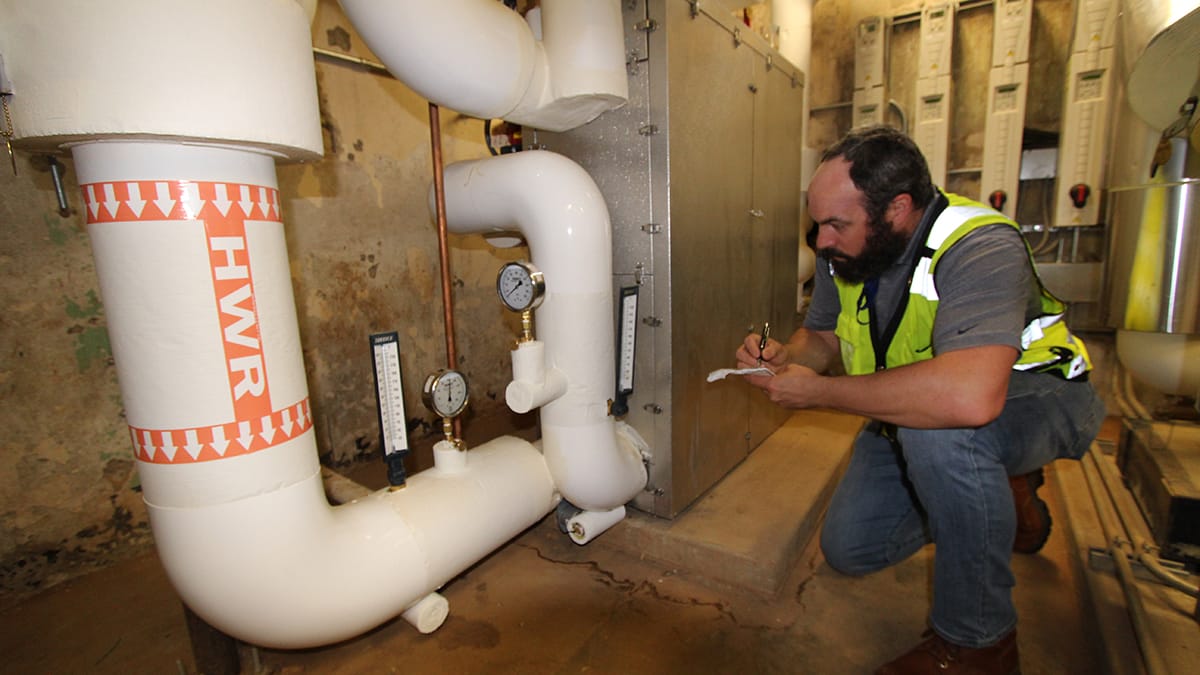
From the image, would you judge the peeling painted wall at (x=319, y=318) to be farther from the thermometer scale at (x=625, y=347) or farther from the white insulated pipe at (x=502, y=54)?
the thermometer scale at (x=625, y=347)

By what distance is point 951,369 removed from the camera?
111 centimetres

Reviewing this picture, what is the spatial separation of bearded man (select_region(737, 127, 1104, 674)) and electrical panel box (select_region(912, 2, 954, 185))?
2.45 m

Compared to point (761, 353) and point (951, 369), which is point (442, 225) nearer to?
point (761, 353)

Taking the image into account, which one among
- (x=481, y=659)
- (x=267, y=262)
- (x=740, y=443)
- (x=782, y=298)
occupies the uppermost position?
(x=267, y=262)

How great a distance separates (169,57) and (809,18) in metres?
3.04

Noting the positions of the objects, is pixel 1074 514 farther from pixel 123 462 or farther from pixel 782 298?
pixel 123 462

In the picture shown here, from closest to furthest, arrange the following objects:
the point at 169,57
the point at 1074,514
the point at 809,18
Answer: the point at 169,57
the point at 1074,514
the point at 809,18

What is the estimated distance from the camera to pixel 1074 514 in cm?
193

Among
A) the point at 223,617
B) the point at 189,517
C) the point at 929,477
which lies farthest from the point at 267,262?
the point at 929,477

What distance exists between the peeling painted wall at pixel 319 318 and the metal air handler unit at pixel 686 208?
1154mm

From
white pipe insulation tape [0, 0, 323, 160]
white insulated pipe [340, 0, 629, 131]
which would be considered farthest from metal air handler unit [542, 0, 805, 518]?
white pipe insulation tape [0, 0, 323, 160]

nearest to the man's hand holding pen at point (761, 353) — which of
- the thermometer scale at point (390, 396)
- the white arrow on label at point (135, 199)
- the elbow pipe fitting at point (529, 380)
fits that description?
the elbow pipe fitting at point (529, 380)

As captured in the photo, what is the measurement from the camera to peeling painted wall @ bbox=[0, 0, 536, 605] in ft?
5.72

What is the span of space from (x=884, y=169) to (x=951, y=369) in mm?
458
